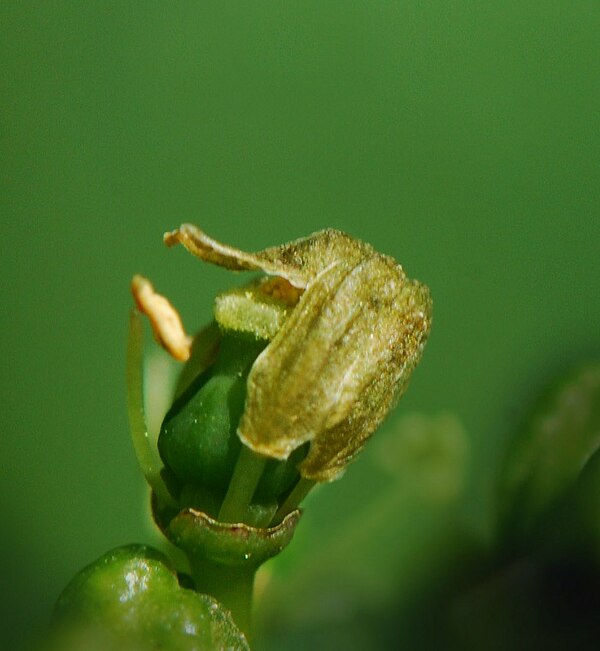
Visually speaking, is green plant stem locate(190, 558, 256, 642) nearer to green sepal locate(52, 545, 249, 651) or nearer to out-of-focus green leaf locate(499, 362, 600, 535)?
green sepal locate(52, 545, 249, 651)

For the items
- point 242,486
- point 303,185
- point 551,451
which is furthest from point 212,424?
point 303,185

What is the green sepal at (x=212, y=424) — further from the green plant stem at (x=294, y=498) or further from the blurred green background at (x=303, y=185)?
the blurred green background at (x=303, y=185)

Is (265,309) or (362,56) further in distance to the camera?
(362,56)

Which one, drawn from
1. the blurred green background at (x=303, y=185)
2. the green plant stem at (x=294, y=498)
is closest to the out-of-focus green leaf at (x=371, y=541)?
the blurred green background at (x=303, y=185)

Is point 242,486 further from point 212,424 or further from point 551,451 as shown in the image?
point 551,451

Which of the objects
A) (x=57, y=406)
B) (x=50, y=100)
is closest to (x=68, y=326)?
(x=57, y=406)

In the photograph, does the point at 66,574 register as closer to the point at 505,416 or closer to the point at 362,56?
the point at 505,416
